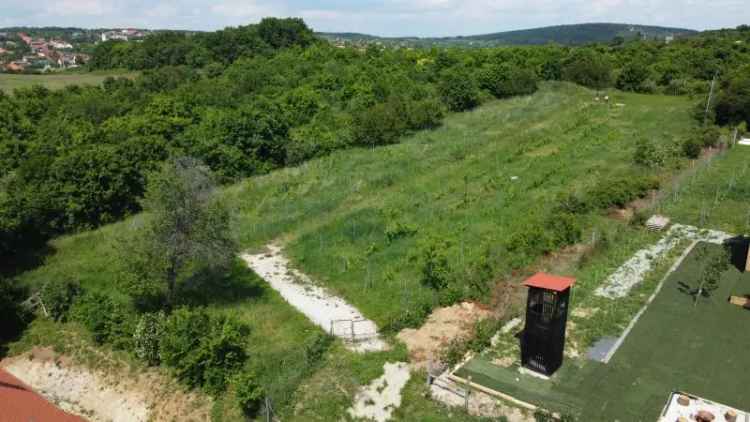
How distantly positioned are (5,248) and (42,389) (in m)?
8.96

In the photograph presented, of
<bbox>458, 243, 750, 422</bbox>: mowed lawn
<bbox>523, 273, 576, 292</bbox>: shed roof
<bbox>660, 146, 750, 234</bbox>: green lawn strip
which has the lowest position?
<bbox>458, 243, 750, 422</bbox>: mowed lawn

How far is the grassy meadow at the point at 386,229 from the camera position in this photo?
14609mm

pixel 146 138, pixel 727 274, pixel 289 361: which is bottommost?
pixel 289 361

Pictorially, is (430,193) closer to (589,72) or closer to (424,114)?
(424,114)

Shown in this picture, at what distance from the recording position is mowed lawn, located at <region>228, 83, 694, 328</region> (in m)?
19.6

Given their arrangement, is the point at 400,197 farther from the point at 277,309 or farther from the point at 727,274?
the point at 727,274

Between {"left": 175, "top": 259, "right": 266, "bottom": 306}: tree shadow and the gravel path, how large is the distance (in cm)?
629

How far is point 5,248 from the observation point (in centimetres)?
2203

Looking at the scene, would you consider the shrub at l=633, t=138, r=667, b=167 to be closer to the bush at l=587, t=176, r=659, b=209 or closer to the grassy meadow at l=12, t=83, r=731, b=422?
the grassy meadow at l=12, t=83, r=731, b=422

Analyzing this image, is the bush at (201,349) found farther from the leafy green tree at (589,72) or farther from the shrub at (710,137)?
the leafy green tree at (589,72)

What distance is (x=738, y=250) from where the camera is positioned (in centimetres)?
1925

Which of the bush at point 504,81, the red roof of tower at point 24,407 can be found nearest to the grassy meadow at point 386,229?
the red roof of tower at point 24,407

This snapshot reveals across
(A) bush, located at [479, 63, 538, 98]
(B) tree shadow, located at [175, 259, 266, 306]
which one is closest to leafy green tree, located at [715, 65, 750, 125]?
(A) bush, located at [479, 63, 538, 98]

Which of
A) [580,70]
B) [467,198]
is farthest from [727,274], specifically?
[580,70]
